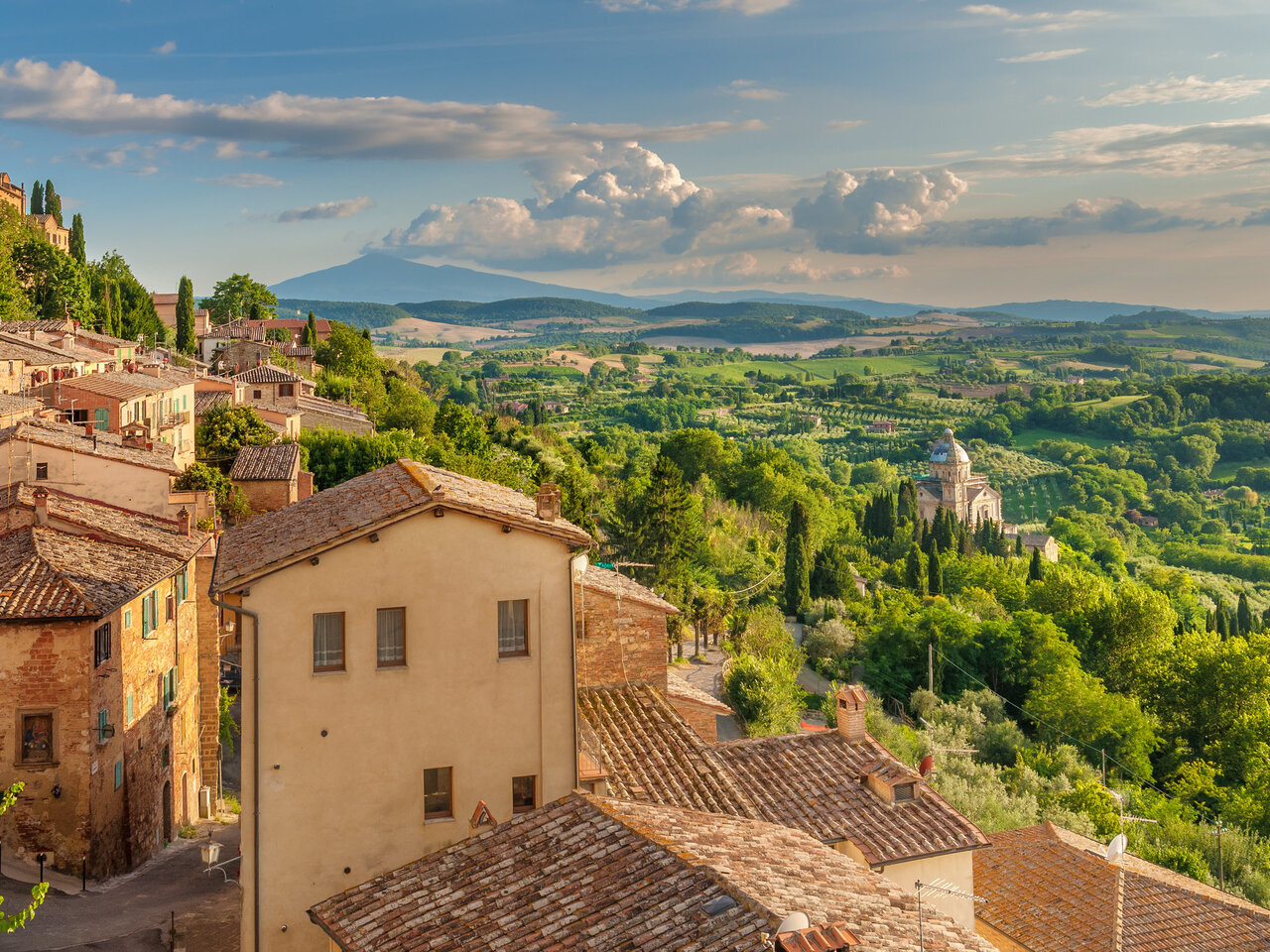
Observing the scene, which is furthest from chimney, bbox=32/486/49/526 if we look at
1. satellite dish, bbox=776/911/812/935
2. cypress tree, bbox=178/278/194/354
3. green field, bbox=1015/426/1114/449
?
green field, bbox=1015/426/1114/449

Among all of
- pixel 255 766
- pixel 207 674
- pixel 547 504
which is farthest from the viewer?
pixel 207 674

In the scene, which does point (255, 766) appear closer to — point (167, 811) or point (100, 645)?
point (100, 645)

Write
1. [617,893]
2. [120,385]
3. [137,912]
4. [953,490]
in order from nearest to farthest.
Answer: [617,893], [137,912], [120,385], [953,490]

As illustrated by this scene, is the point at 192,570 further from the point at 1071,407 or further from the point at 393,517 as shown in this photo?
the point at 1071,407

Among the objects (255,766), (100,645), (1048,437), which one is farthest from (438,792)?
(1048,437)

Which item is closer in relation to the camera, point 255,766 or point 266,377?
point 255,766

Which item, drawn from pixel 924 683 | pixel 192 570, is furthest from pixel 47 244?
pixel 924 683

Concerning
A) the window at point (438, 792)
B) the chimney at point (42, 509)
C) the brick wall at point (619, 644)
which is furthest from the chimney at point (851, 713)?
the chimney at point (42, 509)
